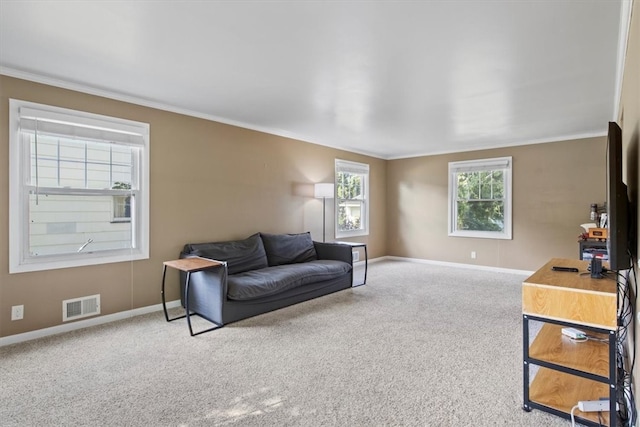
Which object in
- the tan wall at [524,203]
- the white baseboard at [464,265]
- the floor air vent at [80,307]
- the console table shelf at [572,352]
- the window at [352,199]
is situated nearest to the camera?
the console table shelf at [572,352]

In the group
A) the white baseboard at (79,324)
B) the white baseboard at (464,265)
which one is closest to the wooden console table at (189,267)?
the white baseboard at (79,324)

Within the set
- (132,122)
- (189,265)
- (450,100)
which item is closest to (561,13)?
(450,100)

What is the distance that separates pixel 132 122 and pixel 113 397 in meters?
2.75

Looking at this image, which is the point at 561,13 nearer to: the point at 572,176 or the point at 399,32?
the point at 399,32

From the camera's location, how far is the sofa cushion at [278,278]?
347 centimetres

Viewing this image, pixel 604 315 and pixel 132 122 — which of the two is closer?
pixel 604 315

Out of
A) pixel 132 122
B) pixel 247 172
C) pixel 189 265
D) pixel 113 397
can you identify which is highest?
pixel 132 122

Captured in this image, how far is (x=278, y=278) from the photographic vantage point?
12.5 feet

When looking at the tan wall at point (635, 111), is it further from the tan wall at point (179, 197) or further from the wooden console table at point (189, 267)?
the tan wall at point (179, 197)

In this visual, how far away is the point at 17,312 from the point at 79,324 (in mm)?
507

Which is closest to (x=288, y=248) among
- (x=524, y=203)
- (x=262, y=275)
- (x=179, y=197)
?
(x=262, y=275)

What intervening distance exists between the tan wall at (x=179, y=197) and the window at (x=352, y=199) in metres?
0.55

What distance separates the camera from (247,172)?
4.82 m

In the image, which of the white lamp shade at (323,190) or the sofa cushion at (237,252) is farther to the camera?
the white lamp shade at (323,190)
